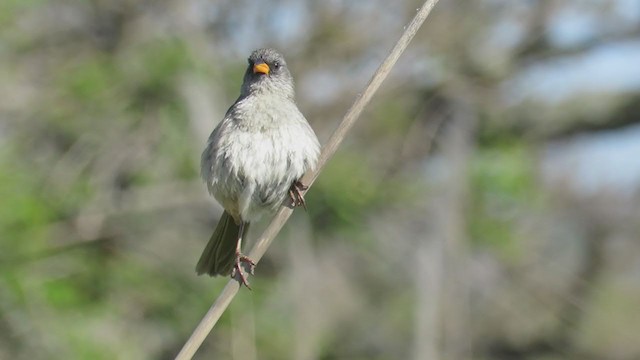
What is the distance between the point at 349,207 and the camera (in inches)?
294

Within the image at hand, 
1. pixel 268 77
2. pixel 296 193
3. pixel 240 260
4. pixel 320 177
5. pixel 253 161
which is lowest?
pixel 320 177

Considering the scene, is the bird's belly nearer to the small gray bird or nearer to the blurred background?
the small gray bird

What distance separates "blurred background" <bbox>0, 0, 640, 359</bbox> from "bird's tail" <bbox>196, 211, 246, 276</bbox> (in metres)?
1.99

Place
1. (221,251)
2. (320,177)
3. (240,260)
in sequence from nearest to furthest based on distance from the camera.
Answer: (240,260) < (221,251) < (320,177)

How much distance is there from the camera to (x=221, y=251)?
4027 mm

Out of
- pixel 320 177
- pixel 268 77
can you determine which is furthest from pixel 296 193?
pixel 320 177

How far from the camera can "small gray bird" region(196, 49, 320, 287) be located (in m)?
3.72

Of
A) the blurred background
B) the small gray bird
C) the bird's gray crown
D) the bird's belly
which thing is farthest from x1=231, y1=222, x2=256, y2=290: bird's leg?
the blurred background

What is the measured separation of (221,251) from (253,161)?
44 cm

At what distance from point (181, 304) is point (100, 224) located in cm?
74

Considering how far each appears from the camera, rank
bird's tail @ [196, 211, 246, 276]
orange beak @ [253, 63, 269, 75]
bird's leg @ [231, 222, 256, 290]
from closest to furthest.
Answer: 1. bird's leg @ [231, 222, 256, 290]
2. bird's tail @ [196, 211, 246, 276]
3. orange beak @ [253, 63, 269, 75]

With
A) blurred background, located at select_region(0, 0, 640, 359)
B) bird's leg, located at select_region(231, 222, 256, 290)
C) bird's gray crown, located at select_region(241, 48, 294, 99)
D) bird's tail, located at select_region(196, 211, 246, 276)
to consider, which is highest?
bird's gray crown, located at select_region(241, 48, 294, 99)

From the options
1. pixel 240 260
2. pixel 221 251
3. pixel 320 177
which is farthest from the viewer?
pixel 320 177

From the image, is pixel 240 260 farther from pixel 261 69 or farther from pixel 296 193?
pixel 261 69
